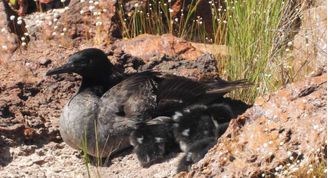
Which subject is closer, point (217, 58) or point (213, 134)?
point (213, 134)

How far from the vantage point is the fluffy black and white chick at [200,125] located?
4145mm

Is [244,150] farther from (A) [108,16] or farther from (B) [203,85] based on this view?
(A) [108,16]

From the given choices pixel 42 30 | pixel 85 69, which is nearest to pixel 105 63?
pixel 85 69

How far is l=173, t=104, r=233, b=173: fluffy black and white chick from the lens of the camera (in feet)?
13.6

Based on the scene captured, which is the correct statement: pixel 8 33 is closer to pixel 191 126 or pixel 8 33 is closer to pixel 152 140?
pixel 152 140

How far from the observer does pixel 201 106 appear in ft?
14.8

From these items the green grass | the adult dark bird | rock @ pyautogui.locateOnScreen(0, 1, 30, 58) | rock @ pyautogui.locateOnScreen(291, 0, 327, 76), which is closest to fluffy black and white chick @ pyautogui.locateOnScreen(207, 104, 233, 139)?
the adult dark bird

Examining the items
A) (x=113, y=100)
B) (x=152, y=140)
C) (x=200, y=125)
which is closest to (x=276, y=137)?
(x=200, y=125)

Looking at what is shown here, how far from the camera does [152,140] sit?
4.27 metres

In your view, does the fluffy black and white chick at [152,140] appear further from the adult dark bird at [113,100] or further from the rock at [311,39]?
the rock at [311,39]

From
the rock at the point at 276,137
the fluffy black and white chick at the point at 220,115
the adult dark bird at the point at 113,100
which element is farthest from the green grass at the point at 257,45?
the rock at the point at 276,137

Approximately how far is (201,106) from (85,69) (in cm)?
137

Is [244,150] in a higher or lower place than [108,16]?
lower

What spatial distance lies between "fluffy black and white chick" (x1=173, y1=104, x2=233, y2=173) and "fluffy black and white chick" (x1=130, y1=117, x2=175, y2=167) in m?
0.11
